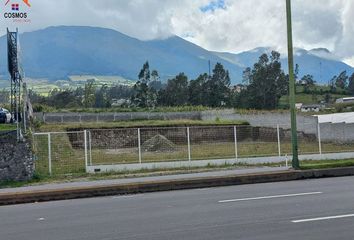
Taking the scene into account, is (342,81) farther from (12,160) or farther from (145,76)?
(12,160)

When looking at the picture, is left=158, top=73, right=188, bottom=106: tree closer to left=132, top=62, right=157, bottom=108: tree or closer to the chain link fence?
left=132, top=62, right=157, bottom=108: tree

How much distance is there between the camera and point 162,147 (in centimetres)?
2600

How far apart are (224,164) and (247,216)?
1306 centimetres

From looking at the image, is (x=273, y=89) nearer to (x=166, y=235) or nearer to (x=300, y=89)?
(x=300, y=89)

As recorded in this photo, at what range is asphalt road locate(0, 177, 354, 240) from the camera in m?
8.09

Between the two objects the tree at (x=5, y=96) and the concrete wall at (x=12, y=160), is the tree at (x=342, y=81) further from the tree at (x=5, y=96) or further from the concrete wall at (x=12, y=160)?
the concrete wall at (x=12, y=160)

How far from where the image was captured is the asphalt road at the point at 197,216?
26.6ft

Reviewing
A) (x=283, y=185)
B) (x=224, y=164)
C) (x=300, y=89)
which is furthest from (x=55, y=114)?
(x=300, y=89)

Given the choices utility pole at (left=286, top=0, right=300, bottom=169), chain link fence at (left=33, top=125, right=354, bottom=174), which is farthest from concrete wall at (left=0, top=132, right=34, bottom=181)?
utility pole at (left=286, top=0, right=300, bottom=169)

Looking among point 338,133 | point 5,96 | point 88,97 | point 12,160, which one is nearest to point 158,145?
point 12,160

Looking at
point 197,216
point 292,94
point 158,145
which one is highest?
point 292,94

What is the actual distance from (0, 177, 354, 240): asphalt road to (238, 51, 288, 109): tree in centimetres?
9460

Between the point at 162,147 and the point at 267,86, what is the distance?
285 feet

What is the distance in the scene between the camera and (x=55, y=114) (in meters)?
67.5
